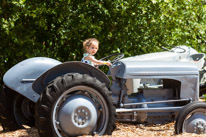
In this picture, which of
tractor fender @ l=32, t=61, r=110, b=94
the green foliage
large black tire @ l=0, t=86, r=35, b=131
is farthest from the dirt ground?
the green foliage

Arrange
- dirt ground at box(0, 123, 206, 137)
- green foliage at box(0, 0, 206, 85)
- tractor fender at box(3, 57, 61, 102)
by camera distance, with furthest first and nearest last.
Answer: green foliage at box(0, 0, 206, 85), dirt ground at box(0, 123, 206, 137), tractor fender at box(3, 57, 61, 102)

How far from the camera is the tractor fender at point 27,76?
16.7 ft

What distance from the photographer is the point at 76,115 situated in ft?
15.4

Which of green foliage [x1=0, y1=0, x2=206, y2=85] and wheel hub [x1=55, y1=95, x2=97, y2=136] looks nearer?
wheel hub [x1=55, y1=95, x2=97, y2=136]

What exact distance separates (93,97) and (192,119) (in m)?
→ 1.25

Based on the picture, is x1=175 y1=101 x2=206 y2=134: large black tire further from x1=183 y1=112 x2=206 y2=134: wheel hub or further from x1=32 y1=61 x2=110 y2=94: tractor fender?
x1=32 y1=61 x2=110 y2=94: tractor fender

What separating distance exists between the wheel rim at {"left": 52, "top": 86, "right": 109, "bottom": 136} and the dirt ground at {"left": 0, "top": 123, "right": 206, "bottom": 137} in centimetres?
34

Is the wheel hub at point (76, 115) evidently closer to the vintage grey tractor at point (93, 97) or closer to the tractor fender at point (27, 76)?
the vintage grey tractor at point (93, 97)

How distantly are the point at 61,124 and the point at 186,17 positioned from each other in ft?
19.6

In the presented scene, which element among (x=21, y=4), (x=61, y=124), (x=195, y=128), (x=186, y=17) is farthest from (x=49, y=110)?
(x=186, y=17)

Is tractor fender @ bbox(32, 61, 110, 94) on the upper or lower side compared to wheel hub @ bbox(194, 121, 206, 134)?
upper

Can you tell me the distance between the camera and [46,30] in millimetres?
9477

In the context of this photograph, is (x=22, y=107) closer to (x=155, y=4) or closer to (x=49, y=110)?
(x=49, y=110)

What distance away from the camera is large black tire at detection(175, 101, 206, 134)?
4961mm
